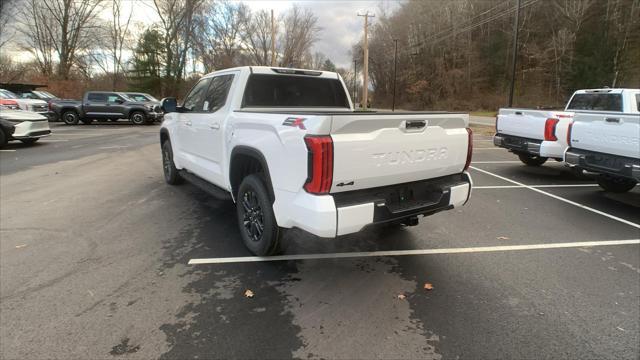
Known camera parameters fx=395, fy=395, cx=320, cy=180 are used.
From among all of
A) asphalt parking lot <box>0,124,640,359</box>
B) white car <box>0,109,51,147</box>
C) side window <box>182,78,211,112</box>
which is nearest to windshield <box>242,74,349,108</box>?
side window <box>182,78,211,112</box>

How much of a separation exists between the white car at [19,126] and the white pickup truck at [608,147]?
14896 millimetres

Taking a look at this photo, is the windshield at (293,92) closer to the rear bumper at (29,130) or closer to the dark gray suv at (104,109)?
the rear bumper at (29,130)

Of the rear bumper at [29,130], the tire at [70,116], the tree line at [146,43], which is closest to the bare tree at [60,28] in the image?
the tree line at [146,43]

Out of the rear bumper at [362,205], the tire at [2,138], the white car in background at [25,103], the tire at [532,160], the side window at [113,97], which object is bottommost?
the tire at [532,160]

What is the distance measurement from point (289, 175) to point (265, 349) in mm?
1312

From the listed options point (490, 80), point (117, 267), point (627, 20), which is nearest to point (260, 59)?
point (490, 80)

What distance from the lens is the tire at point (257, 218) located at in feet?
12.2

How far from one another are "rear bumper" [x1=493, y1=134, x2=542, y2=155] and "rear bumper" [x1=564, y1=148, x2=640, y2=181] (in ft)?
4.46

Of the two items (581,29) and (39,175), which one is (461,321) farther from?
(581,29)

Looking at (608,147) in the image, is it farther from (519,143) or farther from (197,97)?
(197,97)

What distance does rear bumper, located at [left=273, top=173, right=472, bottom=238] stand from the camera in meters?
3.00

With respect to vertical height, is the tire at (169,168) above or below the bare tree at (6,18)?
below

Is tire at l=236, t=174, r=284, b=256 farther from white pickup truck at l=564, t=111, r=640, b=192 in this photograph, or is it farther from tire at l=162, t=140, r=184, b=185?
white pickup truck at l=564, t=111, r=640, b=192

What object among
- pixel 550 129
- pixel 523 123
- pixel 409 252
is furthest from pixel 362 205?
pixel 523 123
